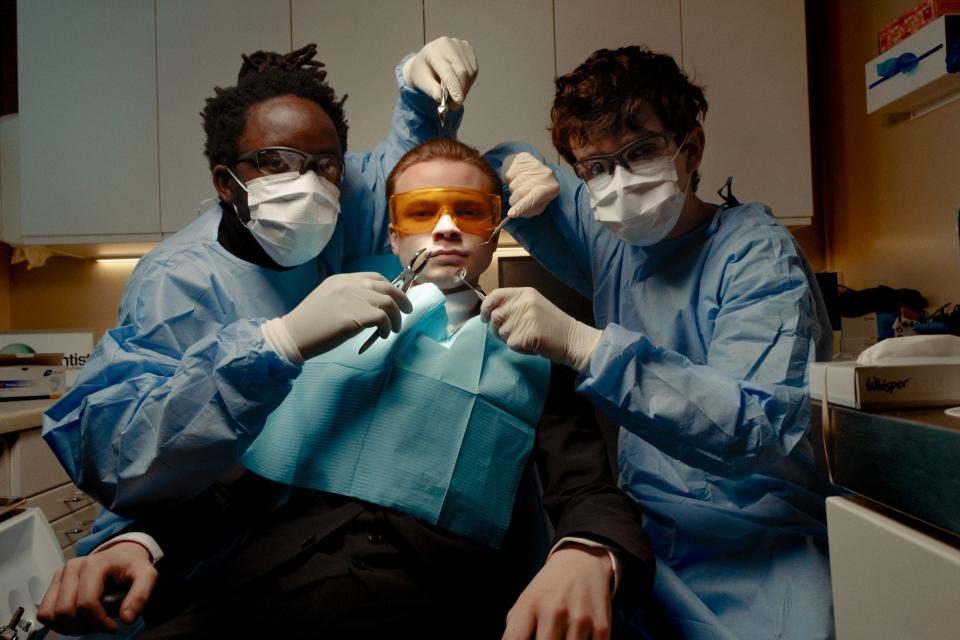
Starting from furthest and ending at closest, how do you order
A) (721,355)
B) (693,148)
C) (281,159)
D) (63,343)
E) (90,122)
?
1. (90,122)
2. (63,343)
3. (693,148)
4. (281,159)
5. (721,355)

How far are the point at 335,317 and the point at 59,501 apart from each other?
1.55m

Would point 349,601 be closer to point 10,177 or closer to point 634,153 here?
point 634,153

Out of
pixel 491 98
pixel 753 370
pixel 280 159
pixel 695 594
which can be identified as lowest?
pixel 695 594

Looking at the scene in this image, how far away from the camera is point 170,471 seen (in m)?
0.91

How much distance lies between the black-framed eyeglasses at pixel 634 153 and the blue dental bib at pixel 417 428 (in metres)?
0.45

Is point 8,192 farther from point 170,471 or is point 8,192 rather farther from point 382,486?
point 382,486

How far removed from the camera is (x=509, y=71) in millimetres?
2373

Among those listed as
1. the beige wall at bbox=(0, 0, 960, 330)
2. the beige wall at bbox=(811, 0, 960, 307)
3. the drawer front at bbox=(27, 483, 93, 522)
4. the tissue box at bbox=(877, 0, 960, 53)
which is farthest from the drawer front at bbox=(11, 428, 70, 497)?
the beige wall at bbox=(811, 0, 960, 307)

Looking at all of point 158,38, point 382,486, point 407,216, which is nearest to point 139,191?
point 158,38

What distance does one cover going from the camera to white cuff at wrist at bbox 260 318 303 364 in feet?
2.98

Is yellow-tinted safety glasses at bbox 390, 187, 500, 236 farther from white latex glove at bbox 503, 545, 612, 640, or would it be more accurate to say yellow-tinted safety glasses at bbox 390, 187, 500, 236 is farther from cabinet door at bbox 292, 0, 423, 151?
cabinet door at bbox 292, 0, 423, 151

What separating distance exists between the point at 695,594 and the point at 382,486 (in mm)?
545

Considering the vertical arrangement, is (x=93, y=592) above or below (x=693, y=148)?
below

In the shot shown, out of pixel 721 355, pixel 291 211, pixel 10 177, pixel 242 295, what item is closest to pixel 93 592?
pixel 242 295
